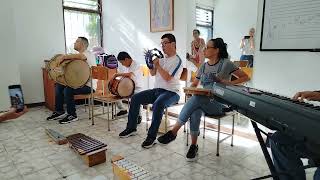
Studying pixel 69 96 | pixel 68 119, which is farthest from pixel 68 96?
pixel 68 119

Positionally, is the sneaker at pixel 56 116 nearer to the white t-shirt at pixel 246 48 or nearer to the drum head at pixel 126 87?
the drum head at pixel 126 87

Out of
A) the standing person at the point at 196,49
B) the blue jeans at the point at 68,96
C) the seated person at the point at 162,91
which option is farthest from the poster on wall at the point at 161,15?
the blue jeans at the point at 68,96

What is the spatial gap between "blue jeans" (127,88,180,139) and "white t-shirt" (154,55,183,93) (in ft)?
0.20

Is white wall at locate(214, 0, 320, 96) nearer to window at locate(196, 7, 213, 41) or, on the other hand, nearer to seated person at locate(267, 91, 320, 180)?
window at locate(196, 7, 213, 41)

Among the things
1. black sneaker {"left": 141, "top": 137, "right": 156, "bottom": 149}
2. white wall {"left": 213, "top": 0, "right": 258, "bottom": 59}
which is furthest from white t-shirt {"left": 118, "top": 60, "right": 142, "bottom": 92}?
white wall {"left": 213, "top": 0, "right": 258, "bottom": 59}

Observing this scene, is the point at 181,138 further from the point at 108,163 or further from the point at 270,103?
the point at 270,103

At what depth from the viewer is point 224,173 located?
2.10 metres

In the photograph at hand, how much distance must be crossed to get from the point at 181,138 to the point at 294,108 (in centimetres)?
200

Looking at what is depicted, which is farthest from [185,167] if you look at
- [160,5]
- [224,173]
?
[160,5]

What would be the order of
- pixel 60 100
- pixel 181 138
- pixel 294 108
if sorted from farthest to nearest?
pixel 60 100 < pixel 181 138 < pixel 294 108

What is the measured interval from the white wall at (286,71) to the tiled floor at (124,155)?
0.71m

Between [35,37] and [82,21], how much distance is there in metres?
1.13

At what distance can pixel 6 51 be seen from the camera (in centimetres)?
373

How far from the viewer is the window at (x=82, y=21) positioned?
192 inches
